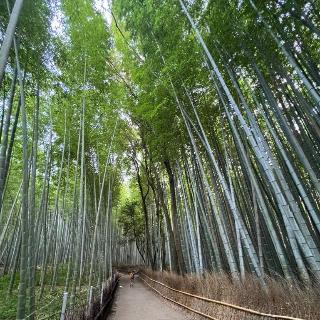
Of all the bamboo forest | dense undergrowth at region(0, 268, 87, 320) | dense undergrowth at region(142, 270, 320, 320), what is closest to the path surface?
the bamboo forest

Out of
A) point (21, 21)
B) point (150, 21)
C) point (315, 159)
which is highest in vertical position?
point (150, 21)

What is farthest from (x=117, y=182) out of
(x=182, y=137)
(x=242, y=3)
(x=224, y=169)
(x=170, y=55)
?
(x=242, y=3)

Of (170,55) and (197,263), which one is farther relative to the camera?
(197,263)

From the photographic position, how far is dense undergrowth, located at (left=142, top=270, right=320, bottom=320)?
8.41 feet

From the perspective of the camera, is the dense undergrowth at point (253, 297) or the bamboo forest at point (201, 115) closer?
the dense undergrowth at point (253, 297)

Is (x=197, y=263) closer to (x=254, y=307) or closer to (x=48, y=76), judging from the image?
(x=254, y=307)

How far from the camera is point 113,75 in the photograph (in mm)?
8438

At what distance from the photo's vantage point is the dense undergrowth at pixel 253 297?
2.56 m

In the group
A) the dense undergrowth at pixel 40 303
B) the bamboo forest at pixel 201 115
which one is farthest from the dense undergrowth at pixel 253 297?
the dense undergrowth at pixel 40 303

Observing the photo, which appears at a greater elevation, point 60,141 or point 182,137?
point 60,141

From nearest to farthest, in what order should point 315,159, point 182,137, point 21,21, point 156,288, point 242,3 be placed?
point 21,21
point 242,3
point 315,159
point 182,137
point 156,288

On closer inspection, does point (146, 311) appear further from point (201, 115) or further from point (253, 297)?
point (201, 115)

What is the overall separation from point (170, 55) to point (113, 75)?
380 cm

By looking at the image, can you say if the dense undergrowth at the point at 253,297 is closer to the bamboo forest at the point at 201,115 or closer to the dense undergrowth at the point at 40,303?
the bamboo forest at the point at 201,115
